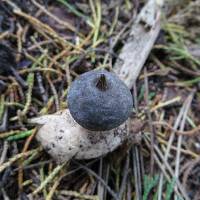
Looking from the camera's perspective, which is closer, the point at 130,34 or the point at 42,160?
the point at 42,160

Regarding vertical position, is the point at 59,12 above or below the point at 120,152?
above

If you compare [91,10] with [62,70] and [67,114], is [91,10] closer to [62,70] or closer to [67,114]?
[62,70]

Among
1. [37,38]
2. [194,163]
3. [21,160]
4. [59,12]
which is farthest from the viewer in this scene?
[59,12]

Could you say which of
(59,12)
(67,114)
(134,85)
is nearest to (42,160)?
(67,114)

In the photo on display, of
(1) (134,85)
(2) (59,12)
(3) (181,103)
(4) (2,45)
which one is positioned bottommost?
(3) (181,103)

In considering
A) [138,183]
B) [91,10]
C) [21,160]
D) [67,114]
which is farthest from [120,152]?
[91,10]

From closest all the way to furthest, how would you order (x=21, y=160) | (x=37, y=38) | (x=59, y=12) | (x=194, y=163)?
(x=21, y=160)
(x=194, y=163)
(x=37, y=38)
(x=59, y=12)
